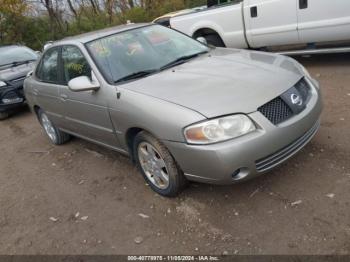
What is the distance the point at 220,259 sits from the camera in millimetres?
2830

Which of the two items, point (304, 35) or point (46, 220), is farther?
point (304, 35)

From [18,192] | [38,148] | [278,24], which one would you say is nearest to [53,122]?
[38,148]

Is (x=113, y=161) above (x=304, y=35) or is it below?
below

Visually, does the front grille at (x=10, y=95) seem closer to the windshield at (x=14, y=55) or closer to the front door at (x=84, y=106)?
the windshield at (x=14, y=55)

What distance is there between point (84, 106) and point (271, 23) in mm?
4263

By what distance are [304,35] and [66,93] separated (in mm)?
4283

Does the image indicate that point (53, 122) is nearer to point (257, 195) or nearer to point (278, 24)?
point (257, 195)

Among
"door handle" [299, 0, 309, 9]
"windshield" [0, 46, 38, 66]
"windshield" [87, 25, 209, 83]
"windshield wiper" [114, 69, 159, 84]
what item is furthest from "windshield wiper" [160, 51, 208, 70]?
"windshield" [0, 46, 38, 66]

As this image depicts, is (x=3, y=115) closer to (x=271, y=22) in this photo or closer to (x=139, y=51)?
(x=139, y=51)

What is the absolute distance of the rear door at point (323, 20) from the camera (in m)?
5.97

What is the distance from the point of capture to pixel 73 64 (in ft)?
14.5

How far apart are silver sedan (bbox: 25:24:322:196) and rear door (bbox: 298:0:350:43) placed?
8.54 feet

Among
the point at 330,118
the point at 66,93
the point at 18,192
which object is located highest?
the point at 66,93

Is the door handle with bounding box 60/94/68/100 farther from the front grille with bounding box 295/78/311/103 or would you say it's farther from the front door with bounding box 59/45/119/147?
the front grille with bounding box 295/78/311/103
